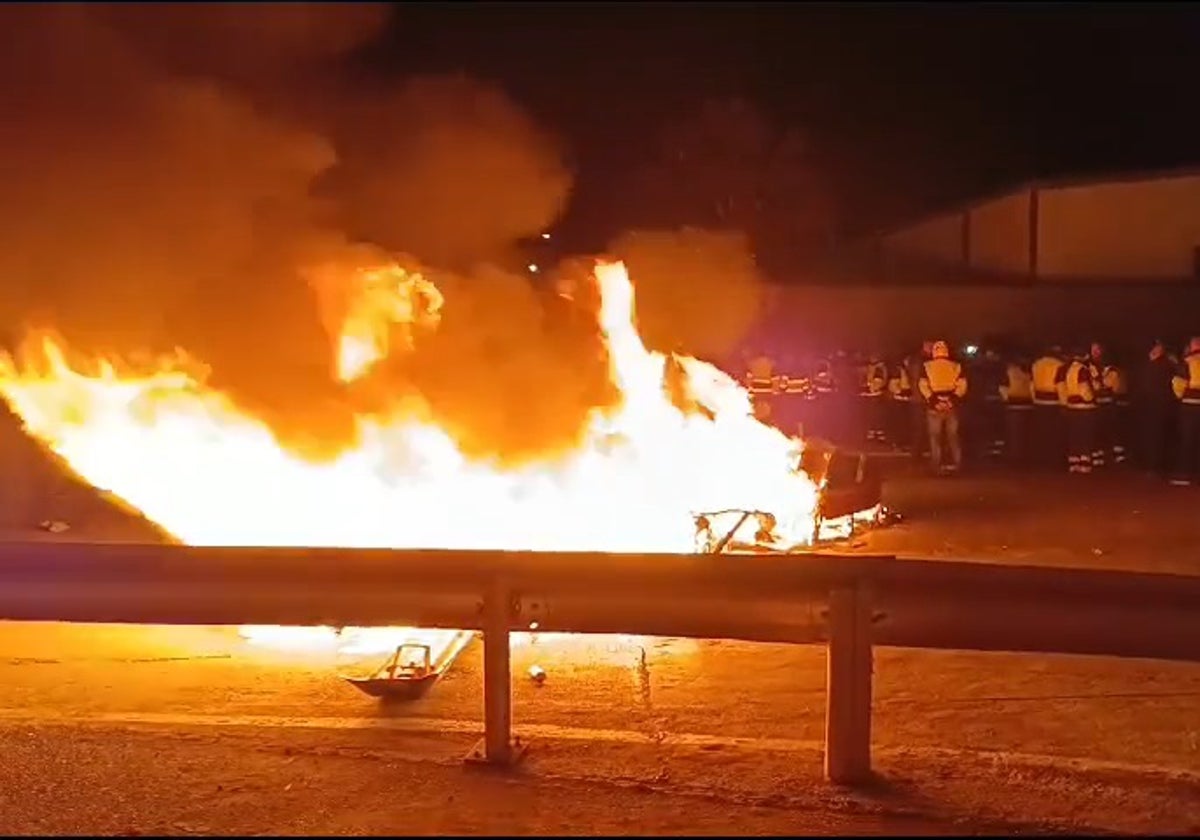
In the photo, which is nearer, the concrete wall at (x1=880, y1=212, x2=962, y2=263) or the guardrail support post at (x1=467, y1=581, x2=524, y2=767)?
the guardrail support post at (x1=467, y1=581, x2=524, y2=767)

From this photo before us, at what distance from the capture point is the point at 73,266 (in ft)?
30.4

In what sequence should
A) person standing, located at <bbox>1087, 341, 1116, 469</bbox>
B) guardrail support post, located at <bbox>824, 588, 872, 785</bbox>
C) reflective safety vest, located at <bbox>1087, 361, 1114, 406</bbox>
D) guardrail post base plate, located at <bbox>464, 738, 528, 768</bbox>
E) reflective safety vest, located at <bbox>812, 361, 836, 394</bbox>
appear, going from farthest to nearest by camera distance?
reflective safety vest, located at <bbox>812, 361, 836, 394</bbox>, person standing, located at <bbox>1087, 341, 1116, 469</bbox>, reflective safety vest, located at <bbox>1087, 361, 1114, 406</bbox>, guardrail post base plate, located at <bbox>464, 738, 528, 768</bbox>, guardrail support post, located at <bbox>824, 588, 872, 785</bbox>

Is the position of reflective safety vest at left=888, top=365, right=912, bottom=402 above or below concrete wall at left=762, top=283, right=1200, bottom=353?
below

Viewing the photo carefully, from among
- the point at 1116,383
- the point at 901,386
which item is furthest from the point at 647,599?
the point at 901,386

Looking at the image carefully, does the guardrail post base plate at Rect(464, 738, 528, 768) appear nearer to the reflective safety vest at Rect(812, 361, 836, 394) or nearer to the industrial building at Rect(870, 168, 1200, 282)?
the reflective safety vest at Rect(812, 361, 836, 394)

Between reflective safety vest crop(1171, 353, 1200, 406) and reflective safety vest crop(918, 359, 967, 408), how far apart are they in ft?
7.25

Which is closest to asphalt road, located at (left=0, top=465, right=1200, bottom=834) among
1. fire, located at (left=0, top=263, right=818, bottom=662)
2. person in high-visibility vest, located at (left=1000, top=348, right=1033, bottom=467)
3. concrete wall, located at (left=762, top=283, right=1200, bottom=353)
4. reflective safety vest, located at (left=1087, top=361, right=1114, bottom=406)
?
fire, located at (left=0, top=263, right=818, bottom=662)

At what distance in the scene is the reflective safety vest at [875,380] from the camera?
1903cm

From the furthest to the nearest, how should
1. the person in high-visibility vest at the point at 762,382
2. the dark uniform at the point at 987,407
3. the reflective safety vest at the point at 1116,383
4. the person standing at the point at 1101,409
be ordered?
the dark uniform at the point at 987,407 → the person in high-visibility vest at the point at 762,382 → the reflective safety vest at the point at 1116,383 → the person standing at the point at 1101,409

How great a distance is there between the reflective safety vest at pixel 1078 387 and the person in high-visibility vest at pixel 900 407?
2152 mm

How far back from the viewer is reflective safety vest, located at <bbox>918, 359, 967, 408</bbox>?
16641 mm

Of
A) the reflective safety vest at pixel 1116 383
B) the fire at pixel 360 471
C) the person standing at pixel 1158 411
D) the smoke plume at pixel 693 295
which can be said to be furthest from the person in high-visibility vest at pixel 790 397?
the fire at pixel 360 471

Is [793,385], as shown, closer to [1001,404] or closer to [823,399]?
[823,399]

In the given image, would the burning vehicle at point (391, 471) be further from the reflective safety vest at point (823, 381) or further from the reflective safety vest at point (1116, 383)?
the reflective safety vest at point (823, 381)
